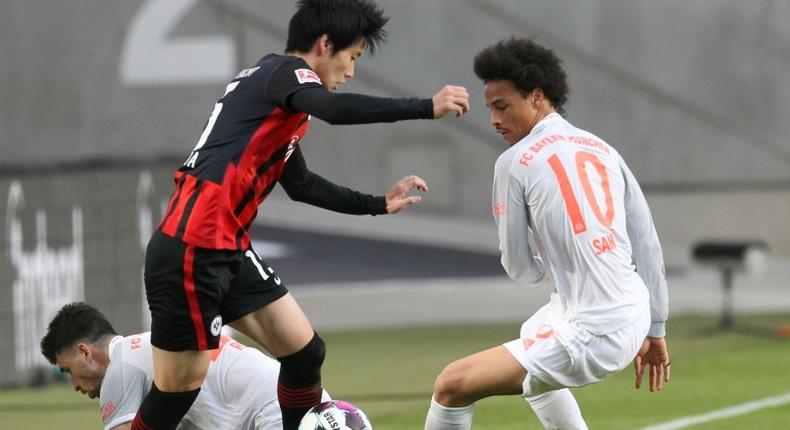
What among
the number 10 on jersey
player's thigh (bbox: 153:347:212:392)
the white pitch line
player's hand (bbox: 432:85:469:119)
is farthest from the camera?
the white pitch line

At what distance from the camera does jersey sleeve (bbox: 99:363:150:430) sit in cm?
564

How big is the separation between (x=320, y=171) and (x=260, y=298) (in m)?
9.71

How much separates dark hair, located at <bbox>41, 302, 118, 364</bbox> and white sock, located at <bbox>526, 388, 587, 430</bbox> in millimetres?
1717

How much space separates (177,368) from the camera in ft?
17.6

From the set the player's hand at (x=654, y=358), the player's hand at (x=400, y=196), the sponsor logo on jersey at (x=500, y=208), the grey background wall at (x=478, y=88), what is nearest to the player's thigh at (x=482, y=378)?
the sponsor logo on jersey at (x=500, y=208)

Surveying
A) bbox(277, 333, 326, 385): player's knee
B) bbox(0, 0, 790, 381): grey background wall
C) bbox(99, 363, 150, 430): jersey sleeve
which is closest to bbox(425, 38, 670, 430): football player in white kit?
bbox(277, 333, 326, 385): player's knee

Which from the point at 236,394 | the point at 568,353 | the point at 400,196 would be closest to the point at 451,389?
the point at 568,353

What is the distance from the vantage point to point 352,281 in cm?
1491

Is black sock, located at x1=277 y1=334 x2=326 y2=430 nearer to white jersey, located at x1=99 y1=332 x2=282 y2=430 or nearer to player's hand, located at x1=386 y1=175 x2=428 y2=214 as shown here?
white jersey, located at x1=99 y1=332 x2=282 y2=430

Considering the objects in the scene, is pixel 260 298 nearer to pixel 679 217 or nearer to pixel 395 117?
pixel 395 117

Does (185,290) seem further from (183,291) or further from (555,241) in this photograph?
(555,241)

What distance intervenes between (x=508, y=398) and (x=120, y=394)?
3852 millimetres

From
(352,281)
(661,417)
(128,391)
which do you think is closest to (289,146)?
(128,391)

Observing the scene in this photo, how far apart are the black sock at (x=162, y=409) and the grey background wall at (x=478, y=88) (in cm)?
971
